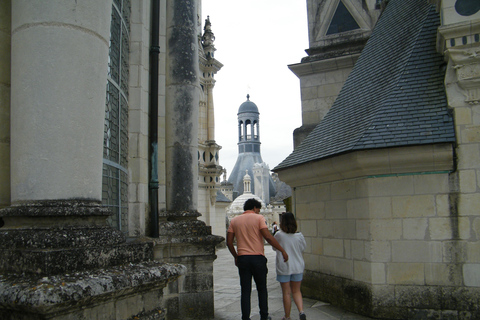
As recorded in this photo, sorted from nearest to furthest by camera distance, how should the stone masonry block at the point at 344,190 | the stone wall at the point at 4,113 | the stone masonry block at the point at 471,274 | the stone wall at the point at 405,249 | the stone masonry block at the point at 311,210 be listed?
the stone wall at the point at 4,113
the stone masonry block at the point at 471,274
the stone wall at the point at 405,249
the stone masonry block at the point at 344,190
the stone masonry block at the point at 311,210

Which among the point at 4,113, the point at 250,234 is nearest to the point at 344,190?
the point at 250,234

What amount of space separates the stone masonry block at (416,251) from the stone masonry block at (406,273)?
0.07 m

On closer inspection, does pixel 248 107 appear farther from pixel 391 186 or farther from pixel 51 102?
pixel 51 102

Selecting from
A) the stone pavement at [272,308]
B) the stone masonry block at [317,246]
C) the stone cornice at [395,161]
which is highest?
the stone cornice at [395,161]

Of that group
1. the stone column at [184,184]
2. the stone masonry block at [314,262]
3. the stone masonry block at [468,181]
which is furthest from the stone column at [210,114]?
the stone masonry block at [468,181]

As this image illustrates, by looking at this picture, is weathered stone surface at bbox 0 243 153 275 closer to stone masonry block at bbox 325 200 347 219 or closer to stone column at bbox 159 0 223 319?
stone column at bbox 159 0 223 319

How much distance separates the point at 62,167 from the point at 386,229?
4.26 m

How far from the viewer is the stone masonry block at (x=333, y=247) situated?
618cm

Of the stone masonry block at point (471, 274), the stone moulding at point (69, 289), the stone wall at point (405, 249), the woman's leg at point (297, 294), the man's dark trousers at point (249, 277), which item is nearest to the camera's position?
the stone moulding at point (69, 289)

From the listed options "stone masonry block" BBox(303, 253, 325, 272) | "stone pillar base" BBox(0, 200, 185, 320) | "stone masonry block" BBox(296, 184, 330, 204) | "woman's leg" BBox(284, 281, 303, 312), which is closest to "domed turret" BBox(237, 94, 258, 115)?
"stone masonry block" BBox(296, 184, 330, 204)

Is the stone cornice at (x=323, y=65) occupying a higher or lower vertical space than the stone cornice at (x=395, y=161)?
higher

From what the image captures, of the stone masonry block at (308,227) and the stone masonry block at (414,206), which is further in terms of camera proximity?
Result: the stone masonry block at (308,227)

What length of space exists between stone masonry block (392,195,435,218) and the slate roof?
702 millimetres

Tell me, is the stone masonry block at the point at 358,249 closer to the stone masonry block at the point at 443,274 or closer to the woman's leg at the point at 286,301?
the stone masonry block at the point at 443,274
